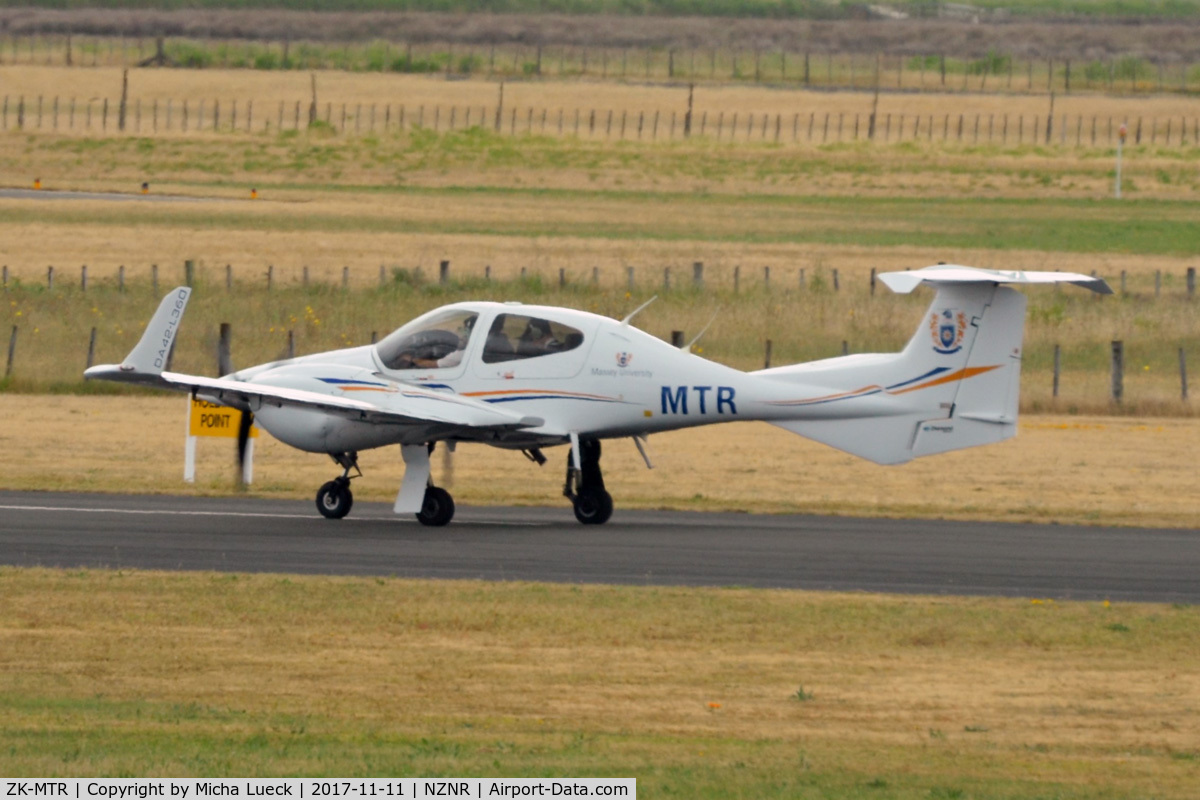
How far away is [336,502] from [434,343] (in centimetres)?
216

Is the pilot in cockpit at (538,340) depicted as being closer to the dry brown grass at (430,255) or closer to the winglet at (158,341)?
the winglet at (158,341)

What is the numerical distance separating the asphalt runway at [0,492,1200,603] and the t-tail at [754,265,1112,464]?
1.20 metres

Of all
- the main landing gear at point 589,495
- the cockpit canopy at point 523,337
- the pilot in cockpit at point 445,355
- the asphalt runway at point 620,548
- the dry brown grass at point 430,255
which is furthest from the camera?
the dry brown grass at point 430,255

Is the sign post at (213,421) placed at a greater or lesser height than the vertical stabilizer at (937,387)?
lesser

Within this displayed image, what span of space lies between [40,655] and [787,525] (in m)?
10.3

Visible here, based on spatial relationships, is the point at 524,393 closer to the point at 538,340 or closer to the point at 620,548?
the point at 538,340

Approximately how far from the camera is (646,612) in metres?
15.3

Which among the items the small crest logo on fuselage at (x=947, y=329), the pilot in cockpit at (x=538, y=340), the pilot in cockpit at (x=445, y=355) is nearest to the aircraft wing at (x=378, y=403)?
the pilot in cockpit at (x=445, y=355)

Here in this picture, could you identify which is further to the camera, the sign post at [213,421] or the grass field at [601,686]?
the sign post at [213,421]

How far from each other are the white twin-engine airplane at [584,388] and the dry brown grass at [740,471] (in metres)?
3.31

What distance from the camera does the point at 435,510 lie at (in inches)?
819

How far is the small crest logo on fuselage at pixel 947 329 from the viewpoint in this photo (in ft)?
63.5
